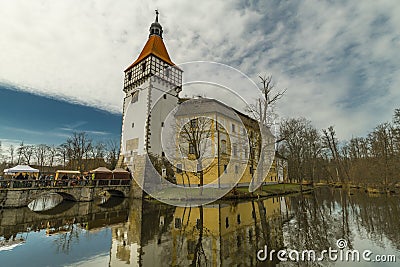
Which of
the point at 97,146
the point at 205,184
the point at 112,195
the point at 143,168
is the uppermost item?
the point at 97,146

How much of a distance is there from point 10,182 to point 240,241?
53.9ft

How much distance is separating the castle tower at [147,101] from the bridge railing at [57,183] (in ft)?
7.57

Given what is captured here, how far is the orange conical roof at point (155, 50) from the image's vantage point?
24.7 meters

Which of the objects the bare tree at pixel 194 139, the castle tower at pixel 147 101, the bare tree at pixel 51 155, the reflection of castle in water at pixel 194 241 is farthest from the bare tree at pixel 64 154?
the reflection of castle in water at pixel 194 241

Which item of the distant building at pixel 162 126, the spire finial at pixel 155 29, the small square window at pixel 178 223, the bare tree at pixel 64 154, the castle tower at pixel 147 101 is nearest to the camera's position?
the small square window at pixel 178 223

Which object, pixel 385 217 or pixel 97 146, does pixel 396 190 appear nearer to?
pixel 385 217

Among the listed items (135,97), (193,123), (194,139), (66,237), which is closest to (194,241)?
(66,237)

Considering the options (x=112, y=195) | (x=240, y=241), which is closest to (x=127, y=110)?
(x=112, y=195)

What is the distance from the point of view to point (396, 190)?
23.8m

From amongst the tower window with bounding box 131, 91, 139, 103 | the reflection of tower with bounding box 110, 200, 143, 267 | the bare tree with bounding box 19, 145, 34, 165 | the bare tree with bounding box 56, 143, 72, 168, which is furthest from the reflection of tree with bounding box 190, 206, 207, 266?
the bare tree with bounding box 19, 145, 34, 165

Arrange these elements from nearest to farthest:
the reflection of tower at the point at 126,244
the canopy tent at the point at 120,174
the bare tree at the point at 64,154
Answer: the reflection of tower at the point at 126,244
the canopy tent at the point at 120,174
the bare tree at the point at 64,154

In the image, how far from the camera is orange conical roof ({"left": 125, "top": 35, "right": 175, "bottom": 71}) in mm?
24734

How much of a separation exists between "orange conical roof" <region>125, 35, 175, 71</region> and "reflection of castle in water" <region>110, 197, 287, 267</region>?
19.4 meters

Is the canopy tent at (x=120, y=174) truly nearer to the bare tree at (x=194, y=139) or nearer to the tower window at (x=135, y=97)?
the tower window at (x=135, y=97)
